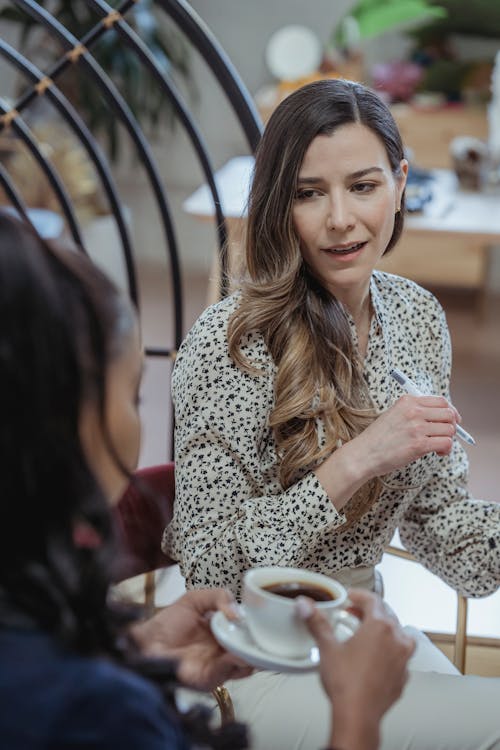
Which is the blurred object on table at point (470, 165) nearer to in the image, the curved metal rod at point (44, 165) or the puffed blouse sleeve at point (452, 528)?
the curved metal rod at point (44, 165)

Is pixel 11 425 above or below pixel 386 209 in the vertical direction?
below

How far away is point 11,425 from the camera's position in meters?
0.87

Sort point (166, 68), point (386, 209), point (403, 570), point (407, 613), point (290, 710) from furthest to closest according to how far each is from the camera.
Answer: point (166, 68) < point (403, 570) < point (407, 613) < point (386, 209) < point (290, 710)

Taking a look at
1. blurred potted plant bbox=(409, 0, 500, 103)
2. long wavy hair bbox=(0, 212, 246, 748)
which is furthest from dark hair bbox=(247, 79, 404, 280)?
blurred potted plant bbox=(409, 0, 500, 103)

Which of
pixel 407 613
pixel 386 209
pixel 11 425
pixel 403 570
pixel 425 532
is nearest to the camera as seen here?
pixel 11 425

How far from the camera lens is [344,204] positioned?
170cm

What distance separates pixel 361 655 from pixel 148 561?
76cm

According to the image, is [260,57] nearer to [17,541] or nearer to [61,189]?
[61,189]

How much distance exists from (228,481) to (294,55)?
3903 millimetres

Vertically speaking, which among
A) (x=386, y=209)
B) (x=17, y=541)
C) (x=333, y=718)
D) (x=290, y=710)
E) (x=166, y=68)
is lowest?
(x=290, y=710)

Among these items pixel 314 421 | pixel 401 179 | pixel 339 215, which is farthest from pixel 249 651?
pixel 401 179

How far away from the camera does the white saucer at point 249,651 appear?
3.68 feet

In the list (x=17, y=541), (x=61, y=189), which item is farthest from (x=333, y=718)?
(x=61, y=189)

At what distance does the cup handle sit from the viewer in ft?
3.79
